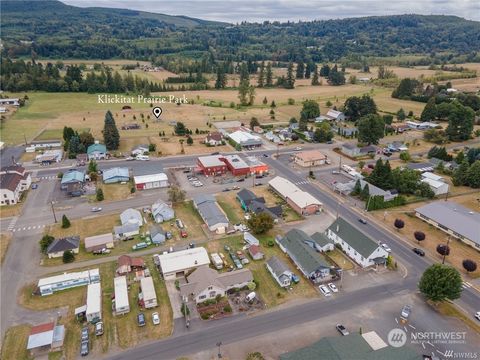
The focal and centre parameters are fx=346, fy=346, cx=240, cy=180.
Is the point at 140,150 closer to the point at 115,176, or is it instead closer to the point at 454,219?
the point at 115,176

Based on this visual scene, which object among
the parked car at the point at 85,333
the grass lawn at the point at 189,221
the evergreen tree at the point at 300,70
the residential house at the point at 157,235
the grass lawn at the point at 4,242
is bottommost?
the grass lawn at the point at 4,242

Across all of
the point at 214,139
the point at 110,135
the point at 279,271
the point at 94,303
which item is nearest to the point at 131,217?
the point at 94,303

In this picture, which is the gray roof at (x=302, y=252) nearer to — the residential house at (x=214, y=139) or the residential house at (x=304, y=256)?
the residential house at (x=304, y=256)

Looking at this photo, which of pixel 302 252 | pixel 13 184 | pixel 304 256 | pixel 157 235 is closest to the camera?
pixel 304 256

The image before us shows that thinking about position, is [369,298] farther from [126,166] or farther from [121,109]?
[121,109]

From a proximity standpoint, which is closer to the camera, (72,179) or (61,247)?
(61,247)

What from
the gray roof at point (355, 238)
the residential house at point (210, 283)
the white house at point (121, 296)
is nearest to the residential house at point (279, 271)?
the residential house at point (210, 283)
